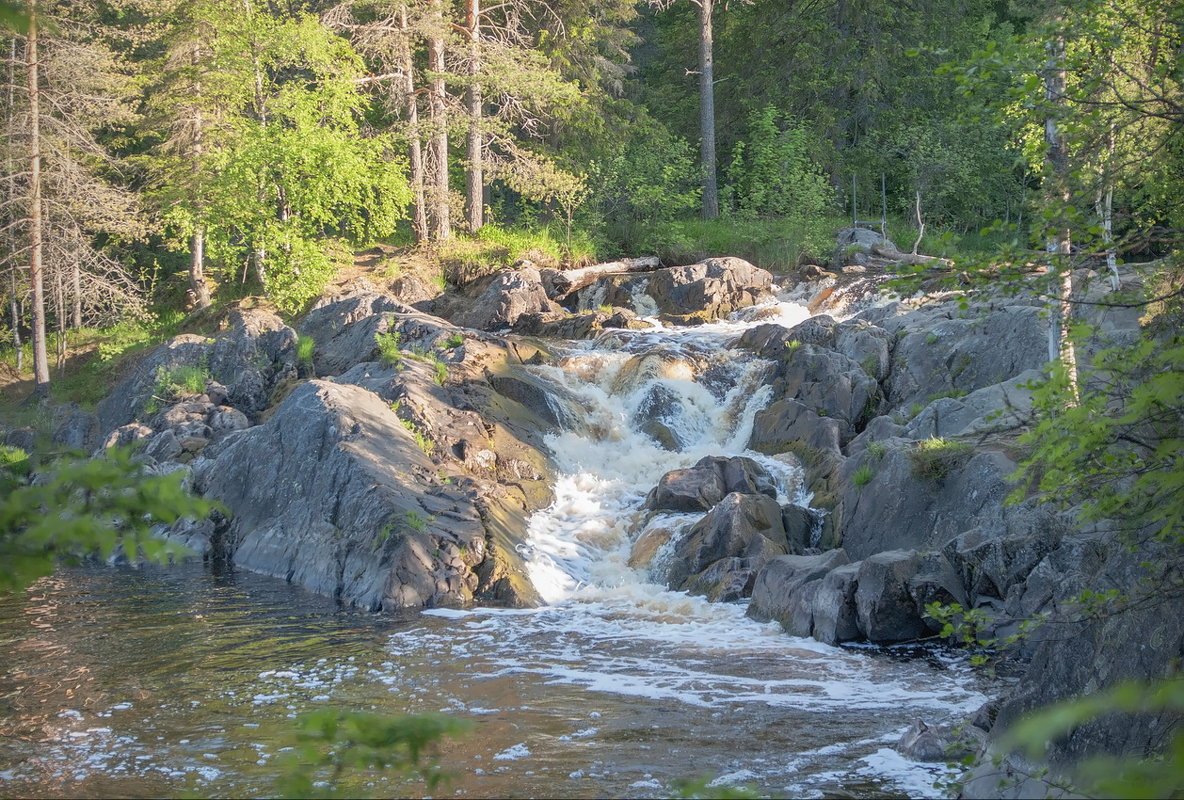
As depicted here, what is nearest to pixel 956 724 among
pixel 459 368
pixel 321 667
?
pixel 321 667

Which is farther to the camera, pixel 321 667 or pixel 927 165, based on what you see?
pixel 927 165

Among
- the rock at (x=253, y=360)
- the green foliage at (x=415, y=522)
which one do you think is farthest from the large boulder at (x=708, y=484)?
the rock at (x=253, y=360)

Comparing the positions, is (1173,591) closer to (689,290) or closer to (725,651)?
(725,651)

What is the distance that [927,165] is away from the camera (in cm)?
2761

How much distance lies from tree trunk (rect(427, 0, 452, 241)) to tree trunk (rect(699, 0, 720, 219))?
8.46 metres

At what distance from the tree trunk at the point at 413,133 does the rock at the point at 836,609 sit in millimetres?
17617

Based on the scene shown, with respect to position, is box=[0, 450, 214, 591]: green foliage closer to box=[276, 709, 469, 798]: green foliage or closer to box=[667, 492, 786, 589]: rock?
box=[276, 709, 469, 798]: green foliage

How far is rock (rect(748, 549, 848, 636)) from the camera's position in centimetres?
1077

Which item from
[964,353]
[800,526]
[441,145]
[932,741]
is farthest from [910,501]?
[441,145]

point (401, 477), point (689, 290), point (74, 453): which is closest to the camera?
point (74, 453)

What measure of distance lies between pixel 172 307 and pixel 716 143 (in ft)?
61.1

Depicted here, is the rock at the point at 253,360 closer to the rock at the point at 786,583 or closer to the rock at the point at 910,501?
the rock at the point at 786,583

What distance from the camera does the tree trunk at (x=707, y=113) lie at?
102ft

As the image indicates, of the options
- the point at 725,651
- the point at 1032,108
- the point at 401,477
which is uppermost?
the point at 1032,108
